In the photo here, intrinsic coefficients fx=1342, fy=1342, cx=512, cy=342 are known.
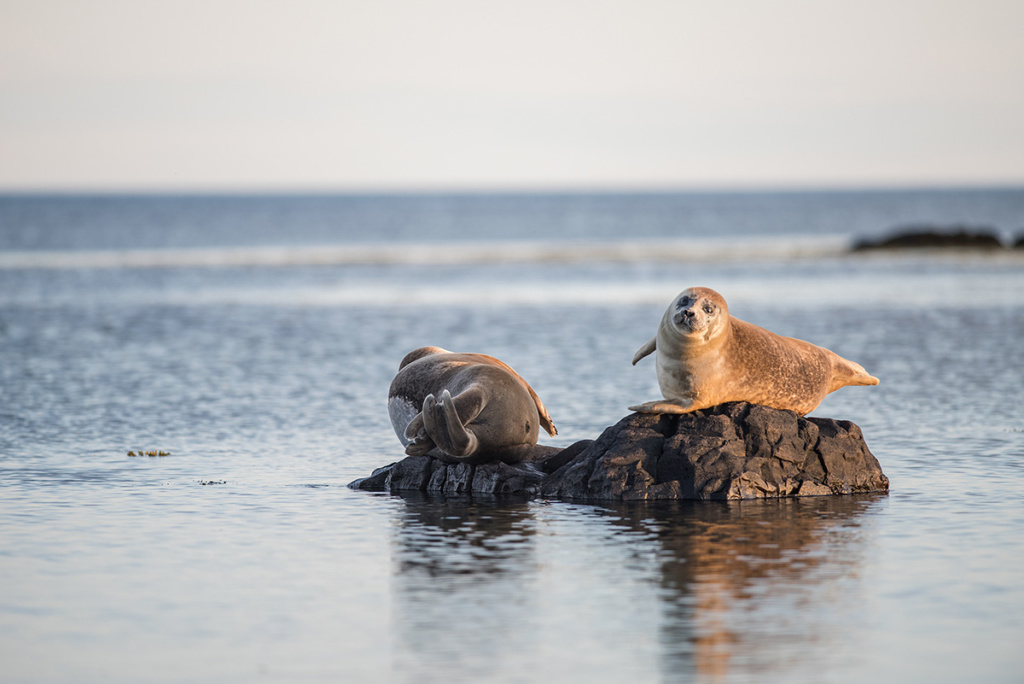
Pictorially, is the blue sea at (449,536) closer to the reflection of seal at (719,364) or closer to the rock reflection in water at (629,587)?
the rock reflection in water at (629,587)

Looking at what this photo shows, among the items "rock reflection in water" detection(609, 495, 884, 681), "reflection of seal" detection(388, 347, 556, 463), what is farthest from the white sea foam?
"rock reflection in water" detection(609, 495, 884, 681)

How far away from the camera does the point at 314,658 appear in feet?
25.5

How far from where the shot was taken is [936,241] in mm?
70562

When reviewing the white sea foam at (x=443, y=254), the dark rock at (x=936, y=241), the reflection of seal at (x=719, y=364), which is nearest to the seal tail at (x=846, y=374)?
the reflection of seal at (x=719, y=364)

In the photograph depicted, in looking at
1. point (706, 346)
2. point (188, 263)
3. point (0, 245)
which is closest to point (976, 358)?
point (706, 346)

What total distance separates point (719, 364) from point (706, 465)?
0.99 meters

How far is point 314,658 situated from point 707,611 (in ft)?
8.15

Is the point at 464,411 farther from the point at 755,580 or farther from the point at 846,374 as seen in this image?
the point at 755,580

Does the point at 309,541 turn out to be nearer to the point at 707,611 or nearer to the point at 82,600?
the point at 82,600

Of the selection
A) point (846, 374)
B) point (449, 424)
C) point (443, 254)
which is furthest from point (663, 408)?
point (443, 254)

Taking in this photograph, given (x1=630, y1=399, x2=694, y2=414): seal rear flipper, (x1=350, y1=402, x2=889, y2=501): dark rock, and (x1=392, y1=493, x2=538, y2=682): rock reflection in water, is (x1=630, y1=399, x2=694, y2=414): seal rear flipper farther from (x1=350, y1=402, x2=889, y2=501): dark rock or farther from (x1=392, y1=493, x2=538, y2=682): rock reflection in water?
(x1=392, y1=493, x2=538, y2=682): rock reflection in water

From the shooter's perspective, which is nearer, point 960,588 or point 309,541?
point 960,588

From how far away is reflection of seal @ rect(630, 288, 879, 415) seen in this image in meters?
12.4

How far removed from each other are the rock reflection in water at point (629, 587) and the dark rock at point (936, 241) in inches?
2322
